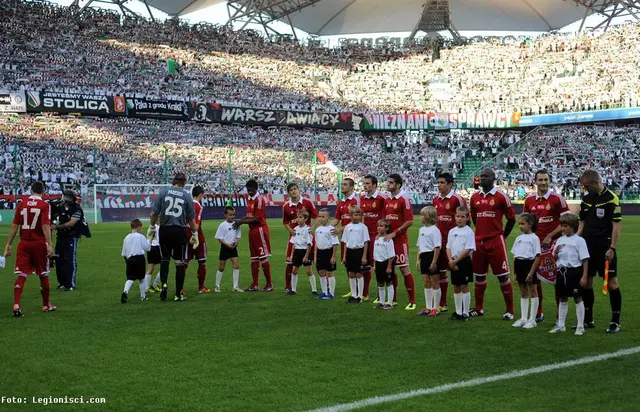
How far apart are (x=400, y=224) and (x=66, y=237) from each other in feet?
22.5

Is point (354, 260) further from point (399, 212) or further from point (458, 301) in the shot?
point (458, 301)

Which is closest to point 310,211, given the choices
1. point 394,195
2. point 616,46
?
point 394,195

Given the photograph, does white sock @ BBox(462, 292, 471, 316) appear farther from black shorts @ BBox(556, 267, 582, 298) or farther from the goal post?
the goal post

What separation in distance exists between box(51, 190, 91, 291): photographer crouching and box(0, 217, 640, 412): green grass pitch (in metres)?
1.59

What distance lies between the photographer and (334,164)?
55688mm

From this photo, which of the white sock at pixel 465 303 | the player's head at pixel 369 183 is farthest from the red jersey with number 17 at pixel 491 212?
the player's head at pixel 369 183

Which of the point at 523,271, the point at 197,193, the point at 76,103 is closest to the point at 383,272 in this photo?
the point at 523,271

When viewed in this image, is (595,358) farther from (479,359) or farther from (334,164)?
(334,164)

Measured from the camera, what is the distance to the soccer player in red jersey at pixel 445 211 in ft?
37.0

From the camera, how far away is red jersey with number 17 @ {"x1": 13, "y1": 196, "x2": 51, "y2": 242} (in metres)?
11.1

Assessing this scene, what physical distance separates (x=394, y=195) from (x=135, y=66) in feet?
164

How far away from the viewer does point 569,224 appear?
940 centimetres

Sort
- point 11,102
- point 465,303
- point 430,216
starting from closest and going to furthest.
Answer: point 465,303
point 430,216
point 11,102

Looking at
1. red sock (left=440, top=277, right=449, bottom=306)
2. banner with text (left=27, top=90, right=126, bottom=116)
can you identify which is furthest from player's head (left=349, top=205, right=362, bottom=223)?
banner with text (left=27, top=90, right=126, bottom=116)
